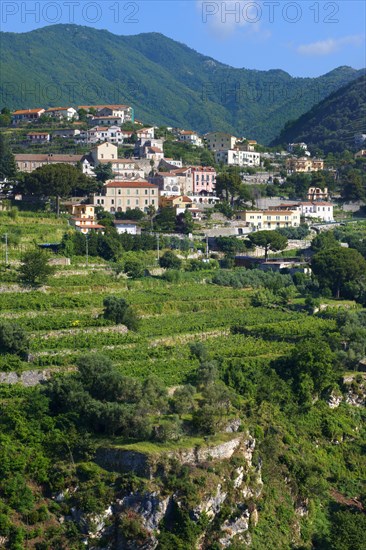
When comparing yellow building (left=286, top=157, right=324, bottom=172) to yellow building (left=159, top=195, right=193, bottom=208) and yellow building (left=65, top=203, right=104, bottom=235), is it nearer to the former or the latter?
yellow building (left=159, top=195, right=193, bottom=208)

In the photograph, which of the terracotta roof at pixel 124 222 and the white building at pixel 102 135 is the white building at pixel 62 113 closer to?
the white building at pixel 102 135

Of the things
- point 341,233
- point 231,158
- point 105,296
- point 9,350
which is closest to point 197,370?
point 9,350

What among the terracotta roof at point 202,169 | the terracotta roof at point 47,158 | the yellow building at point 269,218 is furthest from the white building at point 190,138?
the yellow building at point 269,218

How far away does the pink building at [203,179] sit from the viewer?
225 feet

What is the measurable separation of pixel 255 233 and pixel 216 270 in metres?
5.75

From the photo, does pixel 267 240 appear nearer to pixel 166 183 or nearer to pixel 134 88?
pixel 166 183

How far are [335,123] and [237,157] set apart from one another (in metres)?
29.2

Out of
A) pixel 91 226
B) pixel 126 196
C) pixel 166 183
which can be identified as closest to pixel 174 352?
pixel 91 226

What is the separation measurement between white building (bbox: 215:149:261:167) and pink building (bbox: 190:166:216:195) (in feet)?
41.6

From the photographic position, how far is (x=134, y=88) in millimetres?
164000

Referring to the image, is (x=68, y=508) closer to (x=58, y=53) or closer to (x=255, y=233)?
(x=255, y=233)

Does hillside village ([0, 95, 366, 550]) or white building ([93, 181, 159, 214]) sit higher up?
white building ([93, 181, 159, 214])

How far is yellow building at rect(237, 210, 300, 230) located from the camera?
2411 inches

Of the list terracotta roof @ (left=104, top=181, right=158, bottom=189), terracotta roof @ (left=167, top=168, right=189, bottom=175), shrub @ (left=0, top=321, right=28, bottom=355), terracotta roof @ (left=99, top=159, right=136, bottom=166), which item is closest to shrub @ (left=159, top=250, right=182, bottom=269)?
terracotta roof @ (left=104, top=181, right=158, bottom=189)
